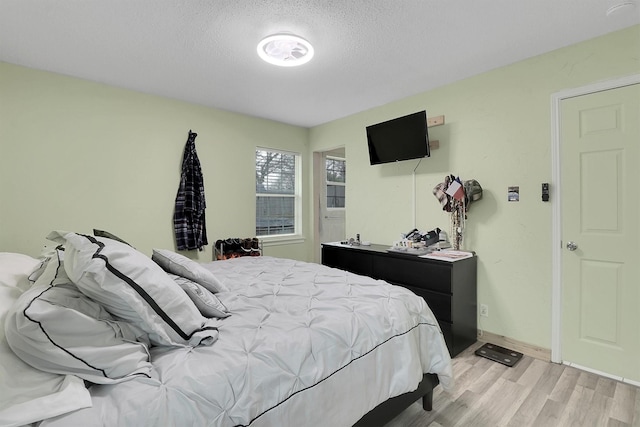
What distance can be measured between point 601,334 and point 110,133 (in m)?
4.55

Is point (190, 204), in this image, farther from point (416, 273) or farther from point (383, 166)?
point (416, 273)

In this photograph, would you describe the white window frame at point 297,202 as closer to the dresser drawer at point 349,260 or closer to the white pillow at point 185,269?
the dresser drawer at point 349,260

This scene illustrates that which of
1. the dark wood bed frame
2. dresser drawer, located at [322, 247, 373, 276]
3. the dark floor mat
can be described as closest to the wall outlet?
the dark floor mat

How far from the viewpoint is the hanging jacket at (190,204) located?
11.6 ft

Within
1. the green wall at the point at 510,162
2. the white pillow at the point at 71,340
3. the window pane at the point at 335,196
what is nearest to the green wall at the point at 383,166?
the green wall at the point at 510,162

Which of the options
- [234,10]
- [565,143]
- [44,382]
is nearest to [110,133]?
[234,10]

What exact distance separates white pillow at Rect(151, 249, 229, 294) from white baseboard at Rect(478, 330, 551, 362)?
2417 millimetres

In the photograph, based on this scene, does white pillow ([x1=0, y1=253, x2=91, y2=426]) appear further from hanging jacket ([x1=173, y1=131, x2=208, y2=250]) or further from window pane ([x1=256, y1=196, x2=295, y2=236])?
window pane ([x1=256, y1=196, x2=295, y2=236])

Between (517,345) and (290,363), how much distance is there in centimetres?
241

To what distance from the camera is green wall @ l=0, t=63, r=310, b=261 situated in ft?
8.77

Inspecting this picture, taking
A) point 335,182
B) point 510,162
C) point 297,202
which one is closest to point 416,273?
point 510,162

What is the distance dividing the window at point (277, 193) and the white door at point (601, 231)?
3.30m

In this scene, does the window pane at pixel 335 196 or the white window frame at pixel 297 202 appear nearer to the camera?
the white window frame at pixel 297 202

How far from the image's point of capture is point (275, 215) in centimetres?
461
